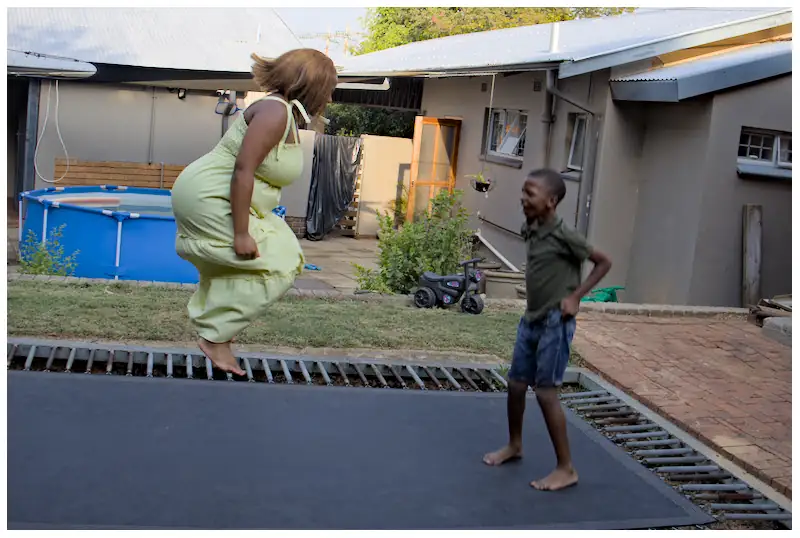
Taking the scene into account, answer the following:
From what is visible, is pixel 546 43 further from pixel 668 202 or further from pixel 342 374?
pixel 342 374

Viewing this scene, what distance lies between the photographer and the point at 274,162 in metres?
4.36

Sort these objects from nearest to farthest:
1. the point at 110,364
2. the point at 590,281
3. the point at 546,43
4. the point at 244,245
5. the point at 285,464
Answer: the point at 590,281, the point at 285,464, the point at 244,245, the point at 110,364, the point at 546,43

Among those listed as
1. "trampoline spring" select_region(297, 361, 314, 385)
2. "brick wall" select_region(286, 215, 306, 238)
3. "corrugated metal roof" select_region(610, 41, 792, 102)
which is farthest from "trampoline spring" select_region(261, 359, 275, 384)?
"brick wall" select_region(286, 215, 306, 238)

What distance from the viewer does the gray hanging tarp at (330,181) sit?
18297mm

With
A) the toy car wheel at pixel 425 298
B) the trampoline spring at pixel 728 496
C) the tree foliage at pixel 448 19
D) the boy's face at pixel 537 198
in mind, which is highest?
the tree foliage at pixel 448 19

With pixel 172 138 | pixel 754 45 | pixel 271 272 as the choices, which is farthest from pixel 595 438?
pixel 172 138

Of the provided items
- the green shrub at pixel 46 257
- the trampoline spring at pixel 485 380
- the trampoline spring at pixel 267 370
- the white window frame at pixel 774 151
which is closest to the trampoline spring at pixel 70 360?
the trampoline spring at pixel 267 370

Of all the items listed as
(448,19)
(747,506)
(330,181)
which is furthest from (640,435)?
(448,19)

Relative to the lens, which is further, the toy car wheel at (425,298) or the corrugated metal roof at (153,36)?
the corrugated metal roof at (153,36)

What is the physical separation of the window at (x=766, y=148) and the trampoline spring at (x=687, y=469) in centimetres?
728

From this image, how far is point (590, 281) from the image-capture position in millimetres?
3859

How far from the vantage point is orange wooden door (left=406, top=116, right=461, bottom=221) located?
16656 millimetres

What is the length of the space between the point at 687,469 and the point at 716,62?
7.64 metres

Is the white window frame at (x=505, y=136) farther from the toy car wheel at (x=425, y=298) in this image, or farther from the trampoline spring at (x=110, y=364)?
the trampoline spring at (x=110, y=364)
